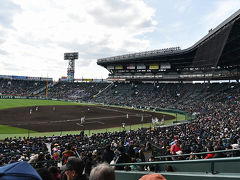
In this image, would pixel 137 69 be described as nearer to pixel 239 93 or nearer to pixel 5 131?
pixel 239 93

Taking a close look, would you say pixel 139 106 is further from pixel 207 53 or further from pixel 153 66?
pixel 207 53

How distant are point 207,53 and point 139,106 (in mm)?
28915

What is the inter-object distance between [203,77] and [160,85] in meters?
21.4

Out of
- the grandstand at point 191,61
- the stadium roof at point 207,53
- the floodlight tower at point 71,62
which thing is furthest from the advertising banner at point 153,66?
the floodlight tower at point 71,62

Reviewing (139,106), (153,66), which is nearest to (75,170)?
(139,106)

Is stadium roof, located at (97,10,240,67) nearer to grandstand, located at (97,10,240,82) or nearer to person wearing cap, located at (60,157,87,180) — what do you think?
grandstand, located at (97,10,240,82)

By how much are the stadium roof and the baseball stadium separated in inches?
7.5

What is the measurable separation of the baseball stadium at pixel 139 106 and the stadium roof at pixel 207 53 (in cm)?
19

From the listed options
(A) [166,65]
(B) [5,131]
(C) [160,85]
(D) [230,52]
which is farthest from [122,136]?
(C) [160,85]

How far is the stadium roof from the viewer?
3334 centimetres

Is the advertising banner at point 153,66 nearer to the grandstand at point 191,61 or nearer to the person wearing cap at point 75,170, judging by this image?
the grandstand at point 191,61

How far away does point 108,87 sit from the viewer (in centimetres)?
9462

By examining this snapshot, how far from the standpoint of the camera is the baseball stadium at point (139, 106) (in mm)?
15383

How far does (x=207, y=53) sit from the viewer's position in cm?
4172
